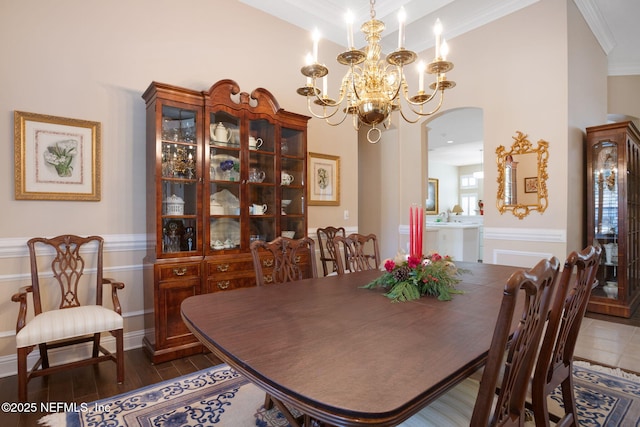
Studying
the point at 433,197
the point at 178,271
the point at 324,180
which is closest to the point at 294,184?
the point at 324,180

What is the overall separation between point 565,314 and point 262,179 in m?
2.52

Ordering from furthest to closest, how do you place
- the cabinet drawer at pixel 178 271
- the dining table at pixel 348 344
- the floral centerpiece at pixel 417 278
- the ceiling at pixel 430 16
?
1. the ceiling at pixel 430 16
2. the cabinet drawer at pixel 178 271
3. the floral centerpiece at pixel 417 278
4. the dining table at pixel 348 344

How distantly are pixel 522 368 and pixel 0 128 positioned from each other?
3.25m

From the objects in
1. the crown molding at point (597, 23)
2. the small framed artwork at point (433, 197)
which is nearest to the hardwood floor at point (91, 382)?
the crown molding at point (597, 23)

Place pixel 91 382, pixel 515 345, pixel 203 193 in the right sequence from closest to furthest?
pixel 515 345 → pixel 91 382 → pixel 203 193

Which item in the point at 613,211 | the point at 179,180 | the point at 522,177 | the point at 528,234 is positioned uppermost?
the point at 522,177

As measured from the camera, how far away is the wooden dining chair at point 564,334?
3.75 ft

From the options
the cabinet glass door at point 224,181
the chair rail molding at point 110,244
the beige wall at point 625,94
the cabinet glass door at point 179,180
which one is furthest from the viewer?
the beige wall at point 625,94

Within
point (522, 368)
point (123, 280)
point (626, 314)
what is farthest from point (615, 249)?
point (123, 280)

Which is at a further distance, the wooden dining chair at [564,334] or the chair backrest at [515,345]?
the wooden dining chair at [564,334]

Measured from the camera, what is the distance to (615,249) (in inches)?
143

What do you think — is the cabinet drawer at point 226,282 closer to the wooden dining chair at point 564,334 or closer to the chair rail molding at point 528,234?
the wooden dining chair at point 564,334

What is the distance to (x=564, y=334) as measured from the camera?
1380 mm

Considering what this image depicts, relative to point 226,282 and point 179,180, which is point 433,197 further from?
point 179,180
